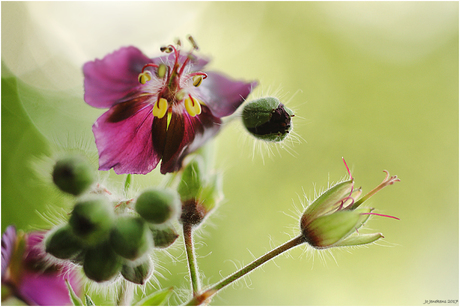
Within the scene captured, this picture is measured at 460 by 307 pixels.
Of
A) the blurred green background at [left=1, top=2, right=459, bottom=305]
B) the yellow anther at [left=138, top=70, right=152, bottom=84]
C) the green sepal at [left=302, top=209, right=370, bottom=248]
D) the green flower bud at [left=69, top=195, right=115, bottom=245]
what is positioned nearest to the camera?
the green flower bud at [left=69, top=195, right=115, bottom=245]

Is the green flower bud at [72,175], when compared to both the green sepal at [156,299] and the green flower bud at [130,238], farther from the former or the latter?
the green sepal at [156,299]

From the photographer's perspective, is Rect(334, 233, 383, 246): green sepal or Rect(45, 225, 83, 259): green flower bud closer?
Rect(45, 225, 83, 259): green flower bud

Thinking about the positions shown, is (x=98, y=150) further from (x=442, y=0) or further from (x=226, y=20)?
(x=442, y=0)

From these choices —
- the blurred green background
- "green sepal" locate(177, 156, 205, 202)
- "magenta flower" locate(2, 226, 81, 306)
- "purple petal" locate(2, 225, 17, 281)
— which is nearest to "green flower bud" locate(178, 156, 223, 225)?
"green sepal" locate(177, 156, 205, 202)

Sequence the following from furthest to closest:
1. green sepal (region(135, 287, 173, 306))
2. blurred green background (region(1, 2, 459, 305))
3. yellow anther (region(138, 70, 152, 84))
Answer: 1. blurred green background (region(1, 2, 459, 305))
2. yellow anther (region(138, 70, 152, 84))
3. green sepal (region(135, 287, 173, 306))

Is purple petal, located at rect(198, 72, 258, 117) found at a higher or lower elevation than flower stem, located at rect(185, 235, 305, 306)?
higher

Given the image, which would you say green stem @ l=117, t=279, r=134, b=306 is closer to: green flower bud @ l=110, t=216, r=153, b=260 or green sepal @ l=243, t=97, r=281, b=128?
green flower bud @ l=110, t=216, r=153, b=260
